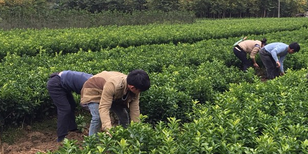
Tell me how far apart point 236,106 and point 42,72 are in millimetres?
4218

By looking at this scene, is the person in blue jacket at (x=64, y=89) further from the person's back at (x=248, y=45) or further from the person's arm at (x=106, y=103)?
the person's back at (x=248, y=45)

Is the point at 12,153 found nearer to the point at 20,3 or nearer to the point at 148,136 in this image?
the point at 148,136

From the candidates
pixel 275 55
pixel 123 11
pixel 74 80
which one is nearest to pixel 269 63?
pixel 275 55

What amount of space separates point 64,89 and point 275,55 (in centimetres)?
612

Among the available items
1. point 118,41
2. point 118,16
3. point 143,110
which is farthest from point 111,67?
point 118,16

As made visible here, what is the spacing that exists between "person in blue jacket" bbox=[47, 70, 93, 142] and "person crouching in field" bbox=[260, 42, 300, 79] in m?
5.85

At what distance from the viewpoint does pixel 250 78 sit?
7586 millimetres

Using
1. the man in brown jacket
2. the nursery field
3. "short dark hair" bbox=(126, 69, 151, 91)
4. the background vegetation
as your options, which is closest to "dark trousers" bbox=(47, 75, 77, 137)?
the nursery field

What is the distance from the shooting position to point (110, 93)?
3.81 meters

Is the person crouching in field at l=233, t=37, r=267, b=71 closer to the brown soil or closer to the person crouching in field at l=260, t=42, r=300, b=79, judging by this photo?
the person crouching in field at l=260, t=42, r=300, b=79

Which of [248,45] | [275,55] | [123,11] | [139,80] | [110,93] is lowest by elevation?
[275,55]

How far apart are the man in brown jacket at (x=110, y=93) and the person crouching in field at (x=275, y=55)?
5632 millimetres

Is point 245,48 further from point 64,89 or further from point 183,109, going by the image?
point 64,89

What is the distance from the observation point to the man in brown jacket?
143 inches
